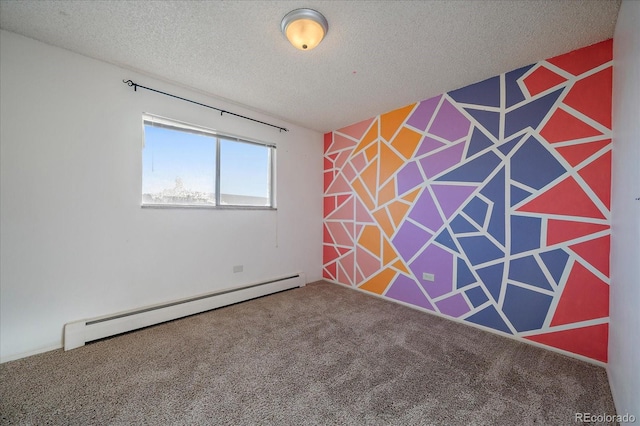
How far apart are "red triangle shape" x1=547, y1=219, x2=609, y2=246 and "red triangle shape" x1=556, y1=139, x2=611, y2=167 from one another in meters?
0.49

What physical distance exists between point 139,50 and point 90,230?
1.68 metres

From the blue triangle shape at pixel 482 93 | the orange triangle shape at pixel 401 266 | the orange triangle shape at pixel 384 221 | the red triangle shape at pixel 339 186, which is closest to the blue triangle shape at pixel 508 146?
the blue triangle shape at pixel 482 93

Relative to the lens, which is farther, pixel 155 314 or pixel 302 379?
pixel 155 314

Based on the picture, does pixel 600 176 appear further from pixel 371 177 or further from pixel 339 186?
pixel 339 186

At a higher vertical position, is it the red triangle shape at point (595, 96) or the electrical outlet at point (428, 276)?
the red triangle shape at point (595, 96)

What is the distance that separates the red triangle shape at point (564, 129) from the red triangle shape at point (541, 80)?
0.25 m

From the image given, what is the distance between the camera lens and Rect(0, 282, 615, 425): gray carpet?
1353 millimetres

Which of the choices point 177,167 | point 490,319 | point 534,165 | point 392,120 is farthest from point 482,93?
point 177,167

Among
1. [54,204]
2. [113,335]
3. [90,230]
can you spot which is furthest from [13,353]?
[54,204]

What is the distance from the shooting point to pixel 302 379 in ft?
5.37

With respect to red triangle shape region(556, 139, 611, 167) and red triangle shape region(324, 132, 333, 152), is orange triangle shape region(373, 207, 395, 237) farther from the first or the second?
red triangle shape region(556, 139, 611, 167)

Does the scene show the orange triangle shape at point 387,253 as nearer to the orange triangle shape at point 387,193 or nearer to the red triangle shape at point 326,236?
the orange triangle shape at point 387,193

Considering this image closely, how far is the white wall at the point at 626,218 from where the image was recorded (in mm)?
1195

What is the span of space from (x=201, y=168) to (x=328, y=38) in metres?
2.05
